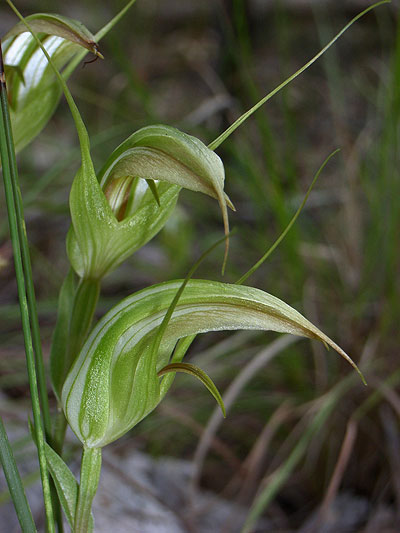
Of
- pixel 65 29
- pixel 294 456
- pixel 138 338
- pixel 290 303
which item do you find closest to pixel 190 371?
pixel 138 338

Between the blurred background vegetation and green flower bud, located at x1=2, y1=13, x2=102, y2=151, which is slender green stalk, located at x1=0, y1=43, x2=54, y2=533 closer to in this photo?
green flower bud, located at x1=2, y1=13, x2=102, y2=151

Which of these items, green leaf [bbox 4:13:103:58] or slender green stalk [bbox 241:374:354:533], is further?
slender green stalk [bbox 241:374:354:533]

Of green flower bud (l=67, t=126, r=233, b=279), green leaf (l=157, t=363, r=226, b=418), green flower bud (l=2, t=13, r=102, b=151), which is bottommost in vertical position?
green leaf (l=157, t=363, r=226, b=418)

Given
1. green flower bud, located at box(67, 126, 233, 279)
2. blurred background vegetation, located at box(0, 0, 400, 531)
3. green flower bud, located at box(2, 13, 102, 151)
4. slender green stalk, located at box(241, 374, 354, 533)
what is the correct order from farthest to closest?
blurred background vegetation, located at box(0, 0, 400, 531), slender green stalk, located at box(241, 374, 354, 533), green flower bud, located at box(2, 13, 102, 151), green flower bud, located at box(67, 126, 233, 279)

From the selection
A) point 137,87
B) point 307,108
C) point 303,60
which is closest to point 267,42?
point 303,60

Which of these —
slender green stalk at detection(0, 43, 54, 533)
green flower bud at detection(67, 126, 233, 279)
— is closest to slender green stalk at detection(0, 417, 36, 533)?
slender green stalk at detection(0, 43, 54, 533)

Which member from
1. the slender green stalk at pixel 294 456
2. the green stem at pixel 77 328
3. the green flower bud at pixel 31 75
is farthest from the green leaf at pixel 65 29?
the slender green stalk at pixel 294 456

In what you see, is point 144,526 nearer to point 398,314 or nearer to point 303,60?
point 398,314
